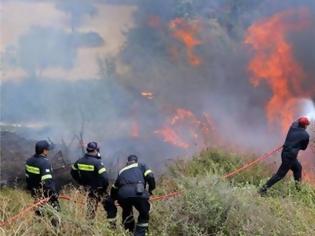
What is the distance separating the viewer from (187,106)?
18.3m

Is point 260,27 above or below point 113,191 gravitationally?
above

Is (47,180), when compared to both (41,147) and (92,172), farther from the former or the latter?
(92,172)

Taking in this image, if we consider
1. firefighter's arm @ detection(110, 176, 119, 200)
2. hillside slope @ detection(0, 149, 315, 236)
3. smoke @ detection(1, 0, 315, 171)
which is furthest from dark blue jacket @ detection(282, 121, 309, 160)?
smoke @ detection(1, 0, 315, 171)

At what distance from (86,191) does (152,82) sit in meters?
10.9

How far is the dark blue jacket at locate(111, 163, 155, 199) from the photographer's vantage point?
299 inches

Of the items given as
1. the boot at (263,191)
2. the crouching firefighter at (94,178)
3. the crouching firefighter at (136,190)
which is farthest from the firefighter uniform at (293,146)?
the crouching firefighter at (94,178)

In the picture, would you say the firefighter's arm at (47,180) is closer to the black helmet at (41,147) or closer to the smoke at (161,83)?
the black helmet at (41,147)

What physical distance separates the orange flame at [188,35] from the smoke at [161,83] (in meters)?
0.04

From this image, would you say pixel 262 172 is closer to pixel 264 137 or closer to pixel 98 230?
pixel 264 137

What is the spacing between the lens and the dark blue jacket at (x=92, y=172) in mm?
8266

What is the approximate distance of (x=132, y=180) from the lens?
7.62 metres

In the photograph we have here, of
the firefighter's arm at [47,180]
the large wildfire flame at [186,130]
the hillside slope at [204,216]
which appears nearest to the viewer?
the hillside slope at [204,216]

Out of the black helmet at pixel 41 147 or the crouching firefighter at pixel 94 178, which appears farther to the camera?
the crouching firefighter at pixel 94 178

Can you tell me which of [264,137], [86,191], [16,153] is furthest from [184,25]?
[86,191]
